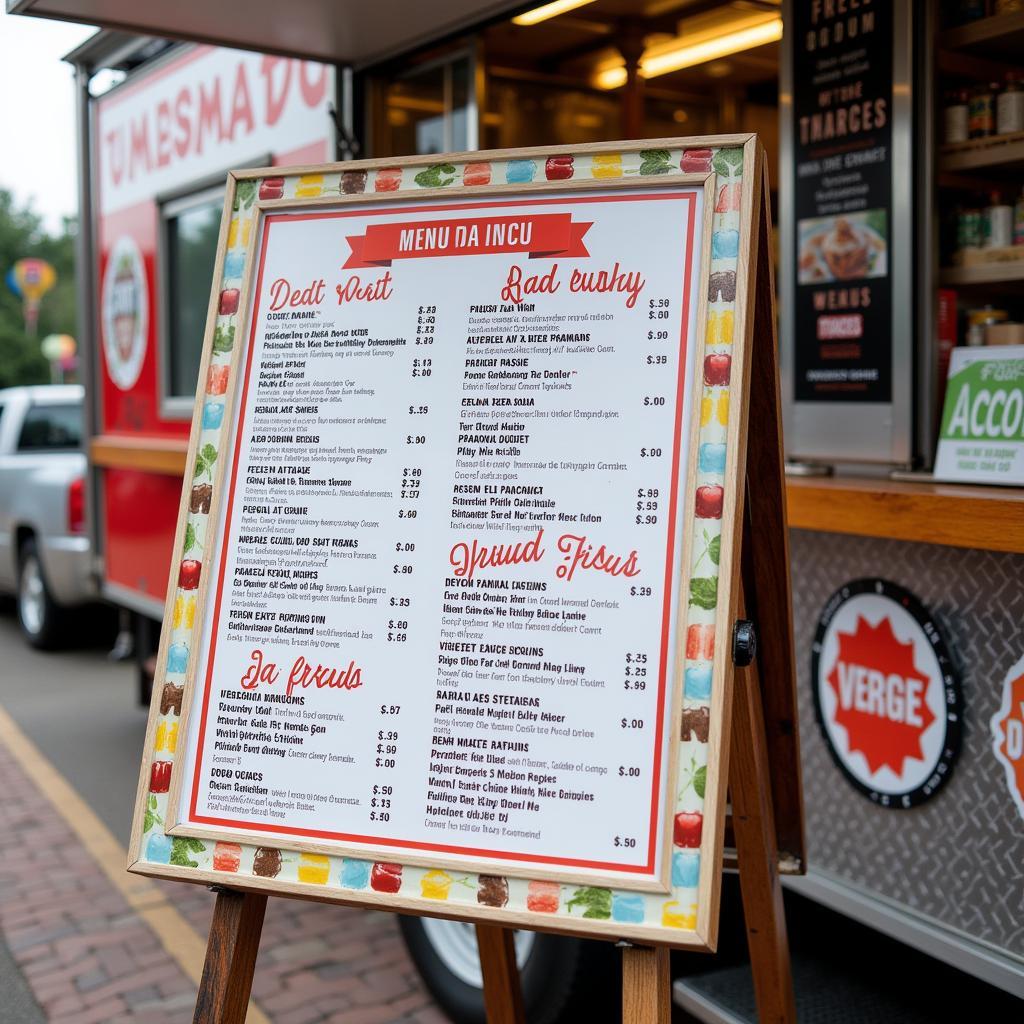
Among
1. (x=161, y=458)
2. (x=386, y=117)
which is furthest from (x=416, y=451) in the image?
(x=161, y=458)

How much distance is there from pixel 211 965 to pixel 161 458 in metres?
3.86

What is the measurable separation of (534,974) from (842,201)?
2.32 metres

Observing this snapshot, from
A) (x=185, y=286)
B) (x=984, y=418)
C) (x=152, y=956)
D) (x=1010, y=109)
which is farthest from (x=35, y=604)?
(x=1010, y=109)

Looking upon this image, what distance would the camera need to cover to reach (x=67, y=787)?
611 centimetres

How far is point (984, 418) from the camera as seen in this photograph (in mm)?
3090

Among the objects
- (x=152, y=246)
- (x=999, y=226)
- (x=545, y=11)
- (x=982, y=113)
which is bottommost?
(x=999, y=226)

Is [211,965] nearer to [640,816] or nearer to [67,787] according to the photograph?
[640,816]

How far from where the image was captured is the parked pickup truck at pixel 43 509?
29.7 ft

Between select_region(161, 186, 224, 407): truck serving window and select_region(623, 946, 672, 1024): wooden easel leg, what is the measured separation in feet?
13.8

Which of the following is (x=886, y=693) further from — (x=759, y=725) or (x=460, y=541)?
(x=460, y=541)

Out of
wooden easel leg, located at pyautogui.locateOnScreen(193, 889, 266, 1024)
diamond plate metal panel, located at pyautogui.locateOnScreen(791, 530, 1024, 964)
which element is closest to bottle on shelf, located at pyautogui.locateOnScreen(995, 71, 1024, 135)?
diamond plate metal panel, located at pyautogui.locateOnScreen(791, 530, 1024, 964)

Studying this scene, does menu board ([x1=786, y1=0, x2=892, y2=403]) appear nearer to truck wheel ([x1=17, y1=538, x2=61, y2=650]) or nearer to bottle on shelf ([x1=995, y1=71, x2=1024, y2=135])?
bottle on shelf ([x1=995, y1=71, x2=1024, y2=135])

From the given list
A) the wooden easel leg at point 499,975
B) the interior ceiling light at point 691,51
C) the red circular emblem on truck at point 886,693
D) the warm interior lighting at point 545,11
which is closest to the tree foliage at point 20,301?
the interior ceiling light at point 691,51

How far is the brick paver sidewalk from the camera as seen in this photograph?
386 cm
